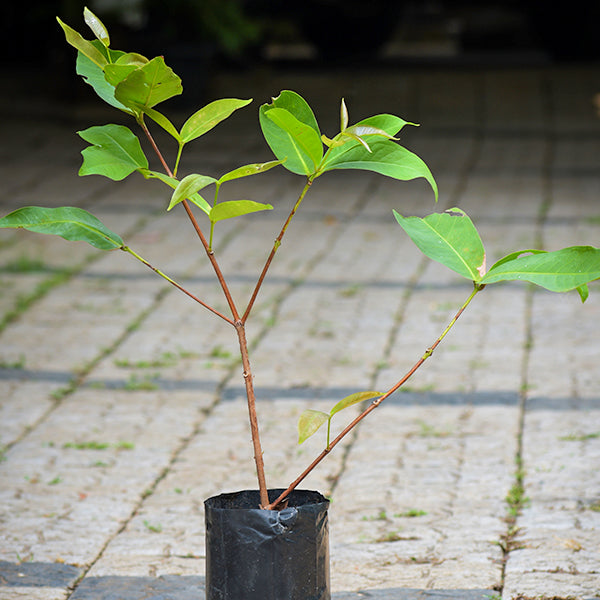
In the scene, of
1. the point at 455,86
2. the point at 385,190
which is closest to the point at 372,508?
the point at 385,190

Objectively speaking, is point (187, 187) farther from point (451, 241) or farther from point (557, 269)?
point (557, 269)

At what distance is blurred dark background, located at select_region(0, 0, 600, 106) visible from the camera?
10523 mm

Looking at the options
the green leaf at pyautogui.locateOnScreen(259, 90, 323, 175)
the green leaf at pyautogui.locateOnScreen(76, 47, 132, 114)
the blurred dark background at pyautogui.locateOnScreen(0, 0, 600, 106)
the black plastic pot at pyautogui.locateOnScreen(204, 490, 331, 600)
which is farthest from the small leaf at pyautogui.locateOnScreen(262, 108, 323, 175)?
the blurred dark background at pyautogui.locateOnScreen(0, 0, 600, 106)

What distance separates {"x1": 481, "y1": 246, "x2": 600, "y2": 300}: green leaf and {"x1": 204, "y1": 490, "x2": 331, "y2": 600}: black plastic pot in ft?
1.74

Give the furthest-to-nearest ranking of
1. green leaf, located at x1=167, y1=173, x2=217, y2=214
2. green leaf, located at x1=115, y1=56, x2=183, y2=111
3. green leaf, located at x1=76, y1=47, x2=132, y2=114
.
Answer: green leaf, located at x1=76, y1=47, x2=132, y2=114, green leaf, located at x1=115, y1=56, x2=183, y2=111, green leaf, located at x1=167, y1=173, x2=217, y2=214

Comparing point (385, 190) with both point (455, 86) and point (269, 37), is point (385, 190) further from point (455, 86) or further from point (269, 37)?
point (269, 37)

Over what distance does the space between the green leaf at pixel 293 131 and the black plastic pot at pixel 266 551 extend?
61cm

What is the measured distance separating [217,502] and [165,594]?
1.68 ft

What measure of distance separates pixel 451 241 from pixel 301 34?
14.0 meters

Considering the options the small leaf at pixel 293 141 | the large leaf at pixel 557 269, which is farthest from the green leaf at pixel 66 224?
the large leaf at pixel 557 269

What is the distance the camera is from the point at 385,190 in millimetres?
7547

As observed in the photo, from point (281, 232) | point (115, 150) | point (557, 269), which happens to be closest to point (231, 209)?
point (281, 232)

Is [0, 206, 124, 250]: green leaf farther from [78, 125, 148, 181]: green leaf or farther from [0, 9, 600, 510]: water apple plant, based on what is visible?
[78, 125, 148, 181]: green leaf

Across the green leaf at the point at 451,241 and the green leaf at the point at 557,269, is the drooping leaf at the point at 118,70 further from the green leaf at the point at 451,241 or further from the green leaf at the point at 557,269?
the green leaf at the point at 557,269
